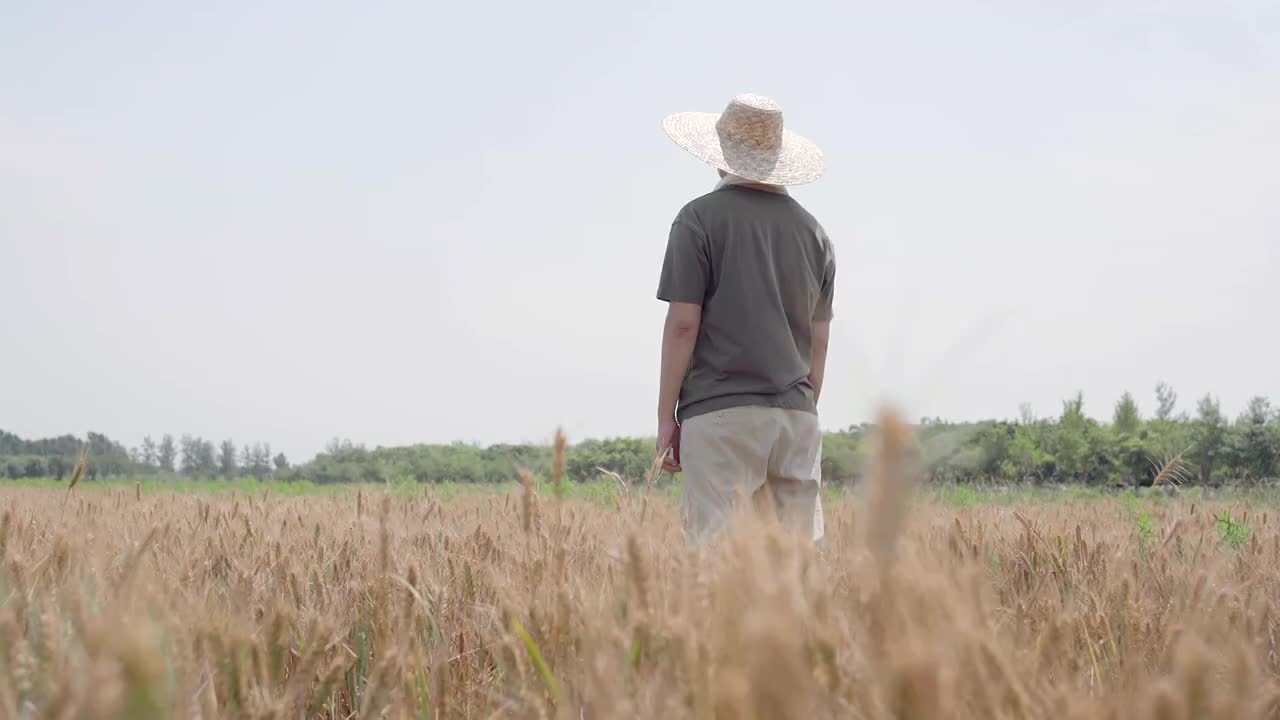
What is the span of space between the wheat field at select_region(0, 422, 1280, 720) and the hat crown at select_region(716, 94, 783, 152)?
1799mm

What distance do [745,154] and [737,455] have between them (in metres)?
1.26

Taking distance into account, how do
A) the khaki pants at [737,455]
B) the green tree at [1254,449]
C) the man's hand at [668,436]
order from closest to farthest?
the khaki pants at [737,455] < the man's hand at [668,436] < the green tree at [1254,449]

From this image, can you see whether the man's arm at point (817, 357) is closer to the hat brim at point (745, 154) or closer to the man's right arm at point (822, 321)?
the man's right arm at point (822, 321)

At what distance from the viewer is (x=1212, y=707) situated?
0.74 metres

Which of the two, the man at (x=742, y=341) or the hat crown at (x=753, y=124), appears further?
the hat crown at (x=753, y=124)

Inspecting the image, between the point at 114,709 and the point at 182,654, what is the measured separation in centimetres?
65

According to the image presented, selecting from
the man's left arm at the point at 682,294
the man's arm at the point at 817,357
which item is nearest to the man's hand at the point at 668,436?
the man's left arm at the point at 682,294

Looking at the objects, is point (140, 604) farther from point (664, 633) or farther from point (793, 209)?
point (793, 209)

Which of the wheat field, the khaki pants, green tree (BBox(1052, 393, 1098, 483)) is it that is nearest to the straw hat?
the khaki pants

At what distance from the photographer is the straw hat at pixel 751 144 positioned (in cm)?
387

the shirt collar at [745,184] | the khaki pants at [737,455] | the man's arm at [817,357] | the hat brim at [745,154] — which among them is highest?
the hat brim at [745,154]

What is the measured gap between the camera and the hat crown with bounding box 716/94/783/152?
12.9ft

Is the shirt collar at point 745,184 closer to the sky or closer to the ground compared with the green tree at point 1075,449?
closer to the sky

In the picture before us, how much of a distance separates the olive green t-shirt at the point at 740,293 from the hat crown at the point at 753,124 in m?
0.28
